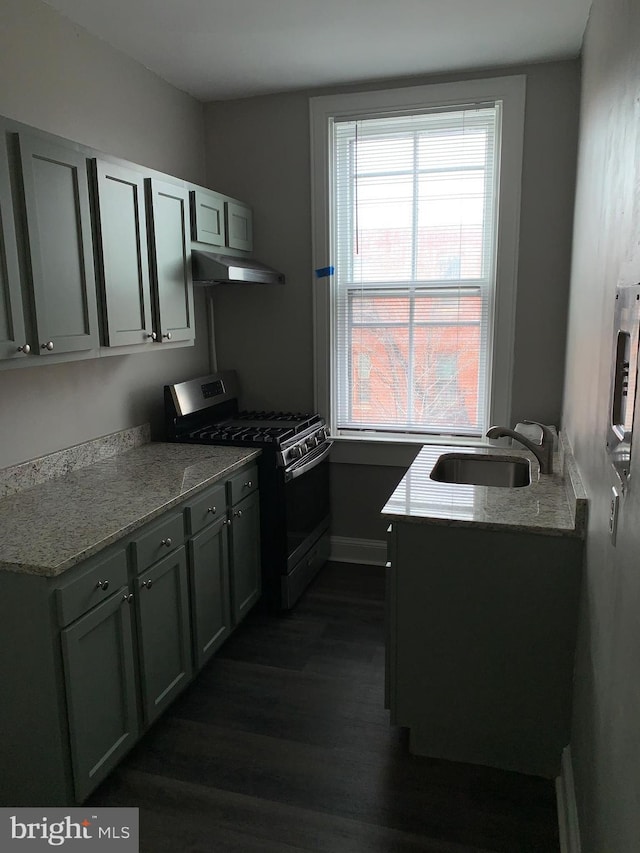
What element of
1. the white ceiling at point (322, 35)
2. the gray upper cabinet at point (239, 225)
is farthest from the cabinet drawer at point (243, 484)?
the white ceiling at point (322, 35)

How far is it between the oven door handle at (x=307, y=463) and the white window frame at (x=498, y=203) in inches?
7.5

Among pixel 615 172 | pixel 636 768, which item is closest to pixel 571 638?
pixel 636 768

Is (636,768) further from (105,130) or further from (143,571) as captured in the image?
(105,130)

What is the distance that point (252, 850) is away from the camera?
1.86 m

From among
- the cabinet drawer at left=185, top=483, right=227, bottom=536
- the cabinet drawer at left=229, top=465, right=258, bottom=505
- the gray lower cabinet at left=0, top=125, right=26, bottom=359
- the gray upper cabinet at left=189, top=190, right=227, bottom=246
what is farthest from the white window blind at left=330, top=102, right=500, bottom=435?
the gray lower cabinet at left=0, top=125, right=26, bottom=359

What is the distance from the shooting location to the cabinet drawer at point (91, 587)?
1.79 m

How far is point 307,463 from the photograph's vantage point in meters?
3.34

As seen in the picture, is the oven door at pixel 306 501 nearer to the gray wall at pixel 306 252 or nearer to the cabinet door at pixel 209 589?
the gray wall at pixel 306 252

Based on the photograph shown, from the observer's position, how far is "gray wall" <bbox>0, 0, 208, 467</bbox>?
239cm

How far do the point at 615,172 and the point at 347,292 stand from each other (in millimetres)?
2087

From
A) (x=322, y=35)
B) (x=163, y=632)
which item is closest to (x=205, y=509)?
(x=163, y=632)

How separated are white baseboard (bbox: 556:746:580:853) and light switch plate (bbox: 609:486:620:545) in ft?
2.92

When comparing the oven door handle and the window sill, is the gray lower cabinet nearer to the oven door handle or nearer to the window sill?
the oven door handle

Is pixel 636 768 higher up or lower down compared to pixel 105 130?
lower down
